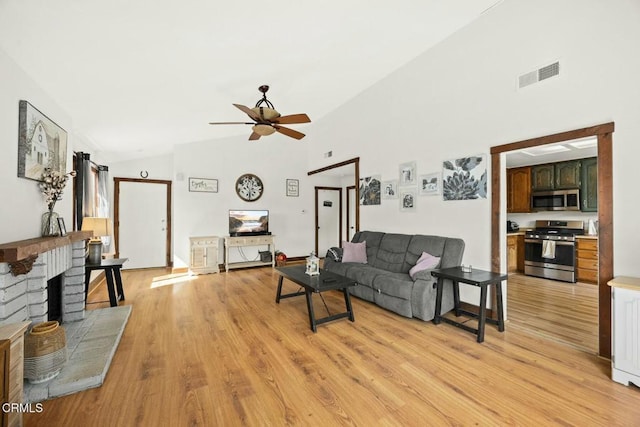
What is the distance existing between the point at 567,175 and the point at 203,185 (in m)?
7.04

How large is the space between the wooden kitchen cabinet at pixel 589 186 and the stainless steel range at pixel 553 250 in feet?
1.29

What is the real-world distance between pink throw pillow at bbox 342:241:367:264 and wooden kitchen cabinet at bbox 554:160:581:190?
3.85 m

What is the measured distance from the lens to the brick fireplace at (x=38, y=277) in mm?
1877

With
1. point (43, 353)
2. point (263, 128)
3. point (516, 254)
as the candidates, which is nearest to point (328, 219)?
point (516, 254)

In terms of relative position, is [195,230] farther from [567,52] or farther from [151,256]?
[567,52]

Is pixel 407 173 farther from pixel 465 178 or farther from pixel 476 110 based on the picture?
pixel 476 110

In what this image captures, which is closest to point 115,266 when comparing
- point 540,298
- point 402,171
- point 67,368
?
point 67,368

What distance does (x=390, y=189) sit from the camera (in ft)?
15.1

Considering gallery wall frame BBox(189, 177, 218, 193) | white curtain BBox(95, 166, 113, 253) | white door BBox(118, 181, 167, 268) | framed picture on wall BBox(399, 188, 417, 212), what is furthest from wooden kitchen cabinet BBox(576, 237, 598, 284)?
white door BBox(118, 181, 167, 268)

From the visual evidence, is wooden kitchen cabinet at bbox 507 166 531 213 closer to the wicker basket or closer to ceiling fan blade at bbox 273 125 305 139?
ceiling fan blade at bbox 273 125 305 139

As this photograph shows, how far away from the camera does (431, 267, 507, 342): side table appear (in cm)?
270

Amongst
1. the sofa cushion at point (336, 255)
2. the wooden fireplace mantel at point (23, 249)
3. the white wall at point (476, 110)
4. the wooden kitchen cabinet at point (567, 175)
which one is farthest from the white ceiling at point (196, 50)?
the wooden kitchen cabinet at point (567, 175)

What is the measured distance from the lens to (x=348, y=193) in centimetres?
796

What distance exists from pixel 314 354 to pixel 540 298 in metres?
3.49
